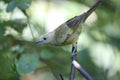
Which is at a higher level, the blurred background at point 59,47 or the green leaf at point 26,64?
the green leaf at point 26,64

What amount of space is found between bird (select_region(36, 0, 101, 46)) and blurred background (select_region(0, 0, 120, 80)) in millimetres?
639

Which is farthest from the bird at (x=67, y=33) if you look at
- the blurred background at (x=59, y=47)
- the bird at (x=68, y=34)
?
the blurred background at (x=59, y=47)

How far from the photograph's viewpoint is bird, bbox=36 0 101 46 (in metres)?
1.23

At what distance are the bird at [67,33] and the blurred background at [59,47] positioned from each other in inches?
25.2

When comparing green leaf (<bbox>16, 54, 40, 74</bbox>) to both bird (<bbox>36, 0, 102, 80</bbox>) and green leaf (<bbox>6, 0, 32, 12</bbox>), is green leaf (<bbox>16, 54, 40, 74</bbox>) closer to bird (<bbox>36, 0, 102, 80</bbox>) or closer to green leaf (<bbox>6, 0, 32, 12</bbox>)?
green leaf (<bbox>6, 0, 32, 12</bbox>)

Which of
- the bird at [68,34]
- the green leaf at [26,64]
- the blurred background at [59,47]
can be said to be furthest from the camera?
the blurred background at [59,47]

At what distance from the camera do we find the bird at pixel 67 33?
1.23 metres

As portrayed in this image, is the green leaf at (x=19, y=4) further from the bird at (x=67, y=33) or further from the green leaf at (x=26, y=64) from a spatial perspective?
the bird at (x=67, y=33)

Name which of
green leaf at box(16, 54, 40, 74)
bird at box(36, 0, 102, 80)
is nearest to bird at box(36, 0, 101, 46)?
bird at box(36, 0, 102, 80)

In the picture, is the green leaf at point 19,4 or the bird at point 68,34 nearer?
the bird at point 68,34

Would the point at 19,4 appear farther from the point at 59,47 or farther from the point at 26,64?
the point at 59,47

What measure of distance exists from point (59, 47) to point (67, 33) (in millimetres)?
1209

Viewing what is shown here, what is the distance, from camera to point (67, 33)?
1320 mm

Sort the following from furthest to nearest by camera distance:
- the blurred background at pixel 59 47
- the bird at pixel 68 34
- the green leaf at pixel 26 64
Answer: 1. the blurred background at pixel 59 47
2. the green leaf at pixel 26 64
3. the bird at pixel 68 34
